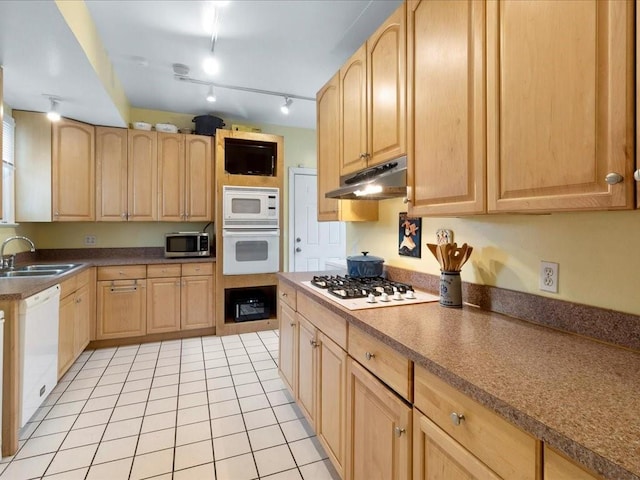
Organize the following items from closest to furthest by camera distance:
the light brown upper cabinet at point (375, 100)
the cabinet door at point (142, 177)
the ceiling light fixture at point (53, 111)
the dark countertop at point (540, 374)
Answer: the dark countertop at point (540, 374) < the light brown upper cabinet at point (375, 100) < the ceiling light fixture at point (53, 111) < the cabinet door at point (142, 177)

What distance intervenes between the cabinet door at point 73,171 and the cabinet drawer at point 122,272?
624 millimetres

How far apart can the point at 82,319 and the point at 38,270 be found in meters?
0.56

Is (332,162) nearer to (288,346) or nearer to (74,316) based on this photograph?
(288,346)

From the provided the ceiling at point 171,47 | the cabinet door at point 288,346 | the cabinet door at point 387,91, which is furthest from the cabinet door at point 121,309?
the cabinet door at point 387,91

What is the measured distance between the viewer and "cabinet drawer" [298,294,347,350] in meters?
1.46

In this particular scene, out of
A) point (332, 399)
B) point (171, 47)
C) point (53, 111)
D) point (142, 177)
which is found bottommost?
point (332, 399)

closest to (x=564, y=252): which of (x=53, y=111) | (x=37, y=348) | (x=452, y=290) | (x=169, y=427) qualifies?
(x=452, y=290)

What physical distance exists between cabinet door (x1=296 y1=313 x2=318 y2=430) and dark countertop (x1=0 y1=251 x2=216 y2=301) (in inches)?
63.2

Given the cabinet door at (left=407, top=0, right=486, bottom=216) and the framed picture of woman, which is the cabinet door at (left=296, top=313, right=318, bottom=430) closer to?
the framed picture of woman

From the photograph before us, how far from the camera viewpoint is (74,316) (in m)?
2.74

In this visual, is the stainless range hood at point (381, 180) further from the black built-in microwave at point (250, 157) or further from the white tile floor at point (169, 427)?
the black built-in microwave at point (250, 157)

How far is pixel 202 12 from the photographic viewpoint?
214cm

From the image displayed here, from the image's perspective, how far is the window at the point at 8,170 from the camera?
9.12 ft

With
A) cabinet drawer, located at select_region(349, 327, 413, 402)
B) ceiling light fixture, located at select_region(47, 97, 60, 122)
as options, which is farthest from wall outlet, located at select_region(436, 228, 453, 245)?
ceiling light fixture, located at select_region(47, 97, 60, 122)
